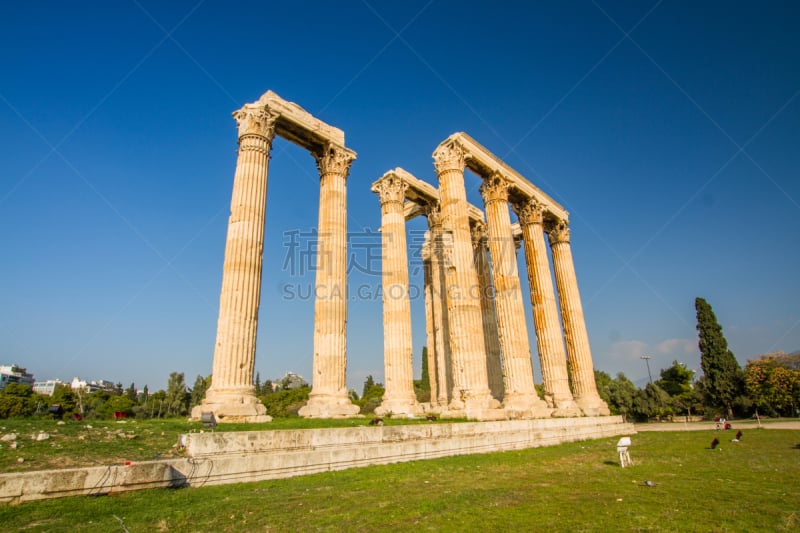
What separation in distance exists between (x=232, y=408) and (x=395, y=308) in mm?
12043

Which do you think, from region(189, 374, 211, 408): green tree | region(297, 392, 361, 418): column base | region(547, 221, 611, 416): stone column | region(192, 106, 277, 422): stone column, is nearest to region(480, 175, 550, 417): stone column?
region(547, 221, 611, 416): stone column

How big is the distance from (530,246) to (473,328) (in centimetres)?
1083

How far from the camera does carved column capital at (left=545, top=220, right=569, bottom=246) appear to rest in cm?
3319

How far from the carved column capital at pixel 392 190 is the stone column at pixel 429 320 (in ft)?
21.1

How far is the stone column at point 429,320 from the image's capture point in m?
30.5

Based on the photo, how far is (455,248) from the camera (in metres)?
23.0

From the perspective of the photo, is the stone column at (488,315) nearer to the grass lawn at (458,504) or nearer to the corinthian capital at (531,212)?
the corinthian capital at (531,212)

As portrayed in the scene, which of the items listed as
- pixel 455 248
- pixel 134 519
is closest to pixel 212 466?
pixel 134 519

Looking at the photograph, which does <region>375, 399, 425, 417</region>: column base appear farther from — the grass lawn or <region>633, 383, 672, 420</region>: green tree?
<region>633, 383, 672, 420</region>: green tree

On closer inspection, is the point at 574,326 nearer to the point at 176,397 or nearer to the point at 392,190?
the point at 392,190

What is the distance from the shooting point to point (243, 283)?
54.9 ft

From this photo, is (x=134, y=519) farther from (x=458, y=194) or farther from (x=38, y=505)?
(x=458, y=194)

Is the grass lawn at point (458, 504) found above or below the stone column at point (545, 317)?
below

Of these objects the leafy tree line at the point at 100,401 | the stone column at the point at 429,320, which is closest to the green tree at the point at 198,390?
the leafy tree line at the point at 100,401
